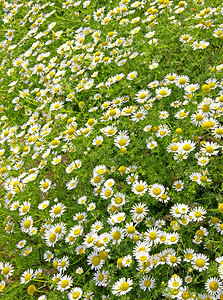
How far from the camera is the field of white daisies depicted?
2494 mm

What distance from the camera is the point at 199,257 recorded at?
2.33 m

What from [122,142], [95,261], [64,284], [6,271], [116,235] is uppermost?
[122,142]

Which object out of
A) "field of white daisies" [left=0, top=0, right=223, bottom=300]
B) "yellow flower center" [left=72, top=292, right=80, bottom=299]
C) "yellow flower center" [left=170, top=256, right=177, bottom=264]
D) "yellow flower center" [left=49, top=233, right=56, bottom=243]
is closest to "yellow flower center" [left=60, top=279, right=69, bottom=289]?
"field of white daisies" [left=0, top=0, right=223, bottom=300]

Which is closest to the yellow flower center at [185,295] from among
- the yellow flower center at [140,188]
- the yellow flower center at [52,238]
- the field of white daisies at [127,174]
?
the field of white daisies at [127,174]

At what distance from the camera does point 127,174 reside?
3186 millimetres

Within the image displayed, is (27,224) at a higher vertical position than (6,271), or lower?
higher

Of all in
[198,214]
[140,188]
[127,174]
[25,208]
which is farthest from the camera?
[25,208]

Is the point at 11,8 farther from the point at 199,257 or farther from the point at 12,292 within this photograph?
the point at 199,257

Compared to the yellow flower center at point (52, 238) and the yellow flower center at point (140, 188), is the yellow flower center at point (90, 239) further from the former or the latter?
the yellow flower center at point (140, 188)

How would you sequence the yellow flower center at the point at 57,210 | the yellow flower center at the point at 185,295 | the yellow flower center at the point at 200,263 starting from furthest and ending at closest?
the yellow flower center at the point at 57,210, the yellow flower center at the point at 200,263, the yellow flower center at the point at 185,295

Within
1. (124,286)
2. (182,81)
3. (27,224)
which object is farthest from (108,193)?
(182,81)

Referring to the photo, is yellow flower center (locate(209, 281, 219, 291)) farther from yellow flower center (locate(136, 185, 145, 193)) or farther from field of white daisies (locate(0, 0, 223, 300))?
yellow flower center (locate(136, 185, 145, 193))

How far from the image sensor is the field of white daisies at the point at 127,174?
2494 millimetres

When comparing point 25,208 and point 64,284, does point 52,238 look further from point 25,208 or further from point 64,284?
point 25,208
